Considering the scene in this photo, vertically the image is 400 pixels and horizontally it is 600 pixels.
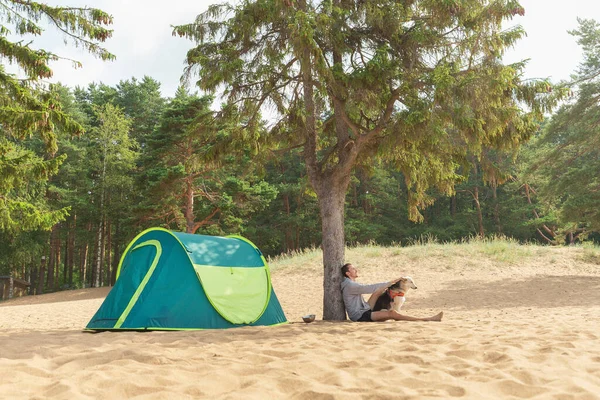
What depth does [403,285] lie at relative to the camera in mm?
7023

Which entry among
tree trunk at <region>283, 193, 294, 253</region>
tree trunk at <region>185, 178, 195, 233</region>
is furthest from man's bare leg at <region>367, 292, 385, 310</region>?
tree trunk at <region>283, 193, 294, 253</region>

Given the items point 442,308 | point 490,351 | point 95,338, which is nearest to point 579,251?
point 442,308

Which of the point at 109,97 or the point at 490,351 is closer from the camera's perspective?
the point at 490,351

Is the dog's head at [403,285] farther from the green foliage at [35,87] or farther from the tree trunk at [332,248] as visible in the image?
the green foliage at [35,87]

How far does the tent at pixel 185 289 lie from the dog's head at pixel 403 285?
204cm

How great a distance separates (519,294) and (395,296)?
6353 mm

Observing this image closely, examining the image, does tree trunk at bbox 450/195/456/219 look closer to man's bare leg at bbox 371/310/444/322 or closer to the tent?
man's bare leg at bbox 371/310/444/322

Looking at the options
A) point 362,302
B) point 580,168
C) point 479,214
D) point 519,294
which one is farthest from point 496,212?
point 362,302

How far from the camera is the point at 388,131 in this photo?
7.32 m

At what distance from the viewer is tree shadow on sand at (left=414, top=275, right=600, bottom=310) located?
1052 cm

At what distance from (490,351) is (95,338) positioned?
14.1ft

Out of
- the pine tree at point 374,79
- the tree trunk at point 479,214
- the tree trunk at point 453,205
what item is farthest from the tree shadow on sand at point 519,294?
the tree trunk at point 453,205

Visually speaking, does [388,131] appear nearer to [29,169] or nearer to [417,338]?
[417,338]

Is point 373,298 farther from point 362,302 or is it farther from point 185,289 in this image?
point 185,289
